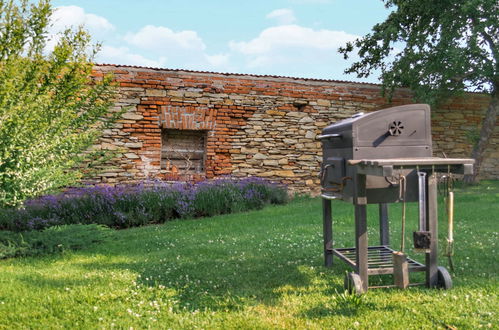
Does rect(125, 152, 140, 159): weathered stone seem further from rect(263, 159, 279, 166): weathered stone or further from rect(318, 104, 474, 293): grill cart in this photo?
rect(318, 104, 474, 293): grill cart

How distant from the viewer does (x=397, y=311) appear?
3.52 metres

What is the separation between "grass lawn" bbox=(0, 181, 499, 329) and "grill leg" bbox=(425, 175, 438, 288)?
16 centimetres

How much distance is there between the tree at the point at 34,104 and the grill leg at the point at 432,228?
486 centimetres

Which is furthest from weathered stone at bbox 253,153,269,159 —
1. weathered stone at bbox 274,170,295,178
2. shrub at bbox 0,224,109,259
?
shrub at bbox 0,224,109,259

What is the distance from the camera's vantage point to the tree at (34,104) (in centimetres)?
572

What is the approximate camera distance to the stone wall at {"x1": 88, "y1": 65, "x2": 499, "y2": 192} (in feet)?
36.4

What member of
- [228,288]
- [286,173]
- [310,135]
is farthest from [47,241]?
[310,135]

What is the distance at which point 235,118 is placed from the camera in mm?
11969

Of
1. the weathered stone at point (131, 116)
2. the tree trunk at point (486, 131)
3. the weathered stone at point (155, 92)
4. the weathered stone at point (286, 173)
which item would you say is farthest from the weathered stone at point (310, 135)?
the tree trunk at point (486, 131)

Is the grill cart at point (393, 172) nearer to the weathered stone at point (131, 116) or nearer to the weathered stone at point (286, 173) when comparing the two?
the weathered stone at point (131, 116)

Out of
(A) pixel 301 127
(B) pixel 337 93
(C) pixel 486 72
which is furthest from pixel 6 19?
(C) pixel 486 72

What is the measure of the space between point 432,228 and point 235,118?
8450 mm

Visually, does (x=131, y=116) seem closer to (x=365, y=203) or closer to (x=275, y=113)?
(x=275, y=113)

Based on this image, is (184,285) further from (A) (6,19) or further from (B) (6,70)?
(A) (6,19)
